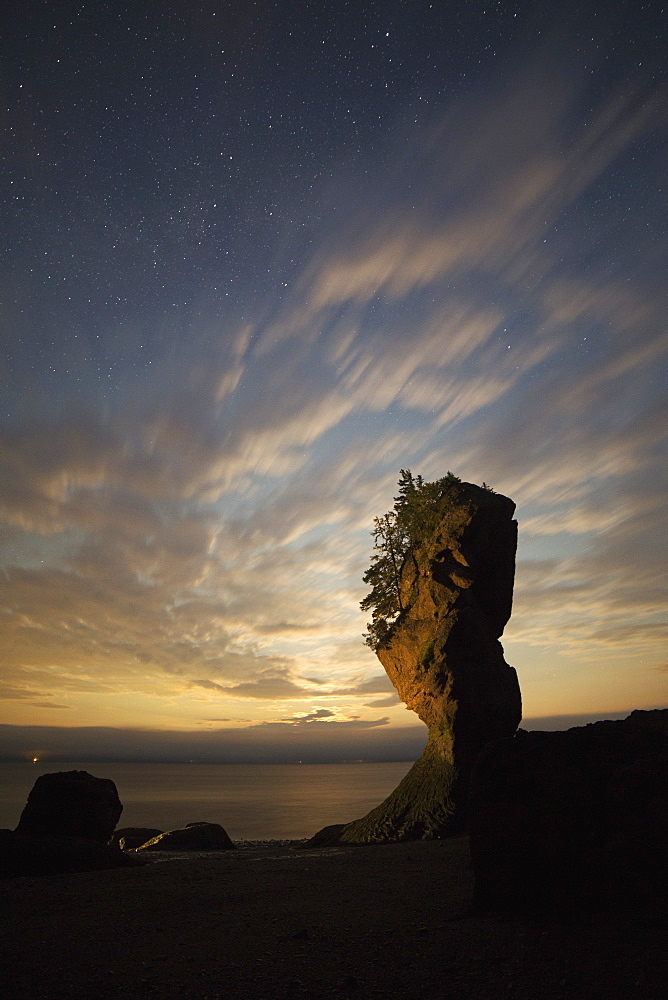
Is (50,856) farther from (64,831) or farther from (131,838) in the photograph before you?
(131,838)

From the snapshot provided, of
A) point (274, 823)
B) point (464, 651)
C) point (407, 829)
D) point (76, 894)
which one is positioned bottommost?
point (274, 823)

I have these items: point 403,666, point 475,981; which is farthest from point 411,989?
Result: point 403,666

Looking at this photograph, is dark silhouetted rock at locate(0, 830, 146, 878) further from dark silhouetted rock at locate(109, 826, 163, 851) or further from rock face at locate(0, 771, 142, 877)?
dark silhouetted rock at locate(109, 826, 163, 851)

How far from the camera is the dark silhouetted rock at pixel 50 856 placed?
13078 mm

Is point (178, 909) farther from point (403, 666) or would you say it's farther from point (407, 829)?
point (403, 666)

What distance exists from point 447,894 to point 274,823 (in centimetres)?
5312

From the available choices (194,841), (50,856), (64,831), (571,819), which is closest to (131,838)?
(194,841)

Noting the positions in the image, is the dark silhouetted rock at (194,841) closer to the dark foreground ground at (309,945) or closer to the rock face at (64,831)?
the rock face at (64,831)

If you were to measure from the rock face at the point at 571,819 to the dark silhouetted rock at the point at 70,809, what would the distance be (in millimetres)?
12311

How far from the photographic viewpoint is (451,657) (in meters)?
20.9

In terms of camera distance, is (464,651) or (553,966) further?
(464,651)

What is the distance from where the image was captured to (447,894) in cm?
978

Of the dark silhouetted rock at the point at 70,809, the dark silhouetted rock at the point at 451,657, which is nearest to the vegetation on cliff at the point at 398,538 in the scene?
the dark silhouetted rock at the point at 451,657

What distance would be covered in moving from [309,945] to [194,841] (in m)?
19.1
